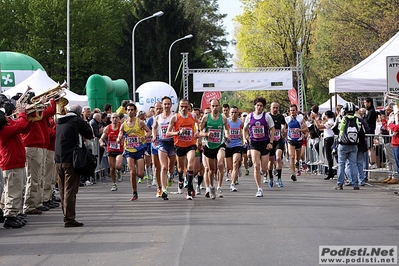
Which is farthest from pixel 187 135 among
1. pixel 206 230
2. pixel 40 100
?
pixel 206 230

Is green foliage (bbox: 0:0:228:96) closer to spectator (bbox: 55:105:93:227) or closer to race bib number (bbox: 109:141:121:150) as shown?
Answer: race bib number (bbox: 109:141:121:150)

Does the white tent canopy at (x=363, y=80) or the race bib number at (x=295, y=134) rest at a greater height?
the white tent canopy at (x=363, y=80)

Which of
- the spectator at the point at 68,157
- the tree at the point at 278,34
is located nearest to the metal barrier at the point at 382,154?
the spectator at the point at 68,157

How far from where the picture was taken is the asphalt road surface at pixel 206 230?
30.0 ft

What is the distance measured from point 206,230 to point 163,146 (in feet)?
17.4

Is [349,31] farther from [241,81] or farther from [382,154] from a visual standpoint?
[382,154]

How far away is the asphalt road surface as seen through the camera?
9141 mm

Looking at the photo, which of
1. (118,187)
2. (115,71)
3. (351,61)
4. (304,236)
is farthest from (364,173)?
(115,71)

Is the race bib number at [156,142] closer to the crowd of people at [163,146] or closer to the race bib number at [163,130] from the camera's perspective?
the crowd of people at [163,146]

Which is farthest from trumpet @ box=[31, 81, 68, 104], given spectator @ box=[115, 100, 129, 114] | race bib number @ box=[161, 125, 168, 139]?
spectator @ box=[115, 100, 129, 114]

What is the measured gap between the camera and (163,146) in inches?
645

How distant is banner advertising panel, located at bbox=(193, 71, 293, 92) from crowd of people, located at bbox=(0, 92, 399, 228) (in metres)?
17.9

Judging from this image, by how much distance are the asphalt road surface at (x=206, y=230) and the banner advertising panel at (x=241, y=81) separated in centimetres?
2437

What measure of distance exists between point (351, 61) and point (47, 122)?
38.2 meters
